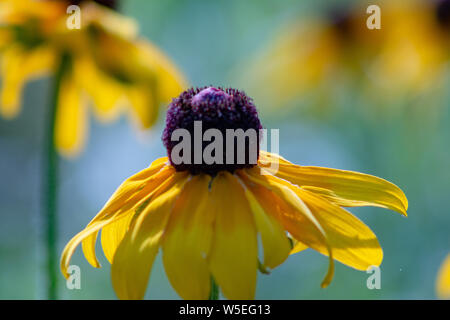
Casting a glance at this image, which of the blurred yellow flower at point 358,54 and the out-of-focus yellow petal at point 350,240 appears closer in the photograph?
the out-of-focus yellow petal at point 350,240

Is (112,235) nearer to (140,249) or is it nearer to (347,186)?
(140,249)

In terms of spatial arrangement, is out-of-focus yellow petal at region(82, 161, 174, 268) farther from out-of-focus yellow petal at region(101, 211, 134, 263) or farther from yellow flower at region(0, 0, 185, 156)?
yellow flower at region(0, 0, 185, 156)

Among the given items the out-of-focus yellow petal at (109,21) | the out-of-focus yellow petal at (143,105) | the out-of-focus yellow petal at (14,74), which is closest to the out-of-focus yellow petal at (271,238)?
the out-of-focus yellow petal at (143,105)

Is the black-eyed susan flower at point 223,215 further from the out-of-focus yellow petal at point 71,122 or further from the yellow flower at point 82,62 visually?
the out-of-focus yellow petal at point 71,122

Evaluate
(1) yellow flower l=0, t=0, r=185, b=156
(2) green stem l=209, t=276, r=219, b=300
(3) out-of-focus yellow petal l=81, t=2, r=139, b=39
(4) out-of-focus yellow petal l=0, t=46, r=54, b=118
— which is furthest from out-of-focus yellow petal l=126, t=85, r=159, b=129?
(2) green stem l=209, t=276, r=219, b=300

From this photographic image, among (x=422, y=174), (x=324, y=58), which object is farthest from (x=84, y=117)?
(x=422, y=174)

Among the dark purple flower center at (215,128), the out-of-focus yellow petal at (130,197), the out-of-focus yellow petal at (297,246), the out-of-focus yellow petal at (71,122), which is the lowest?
the out-of-focus yellow petal at (297,246)

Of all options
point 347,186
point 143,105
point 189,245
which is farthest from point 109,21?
point 189,245
